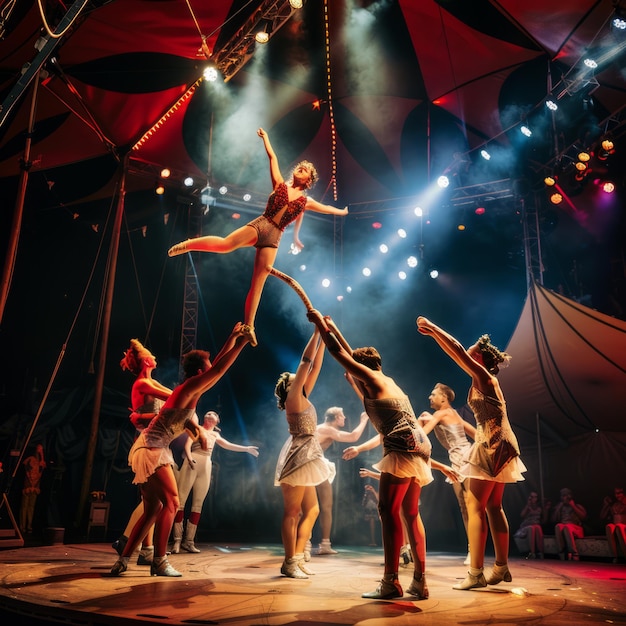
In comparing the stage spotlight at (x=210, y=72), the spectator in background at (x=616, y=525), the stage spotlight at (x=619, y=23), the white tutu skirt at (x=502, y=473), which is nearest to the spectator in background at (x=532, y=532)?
the spectator in background at (x=616, y=525)

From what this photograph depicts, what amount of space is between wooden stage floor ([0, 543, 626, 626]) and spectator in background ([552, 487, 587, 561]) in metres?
2.48

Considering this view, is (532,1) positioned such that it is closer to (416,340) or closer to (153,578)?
(416,340)

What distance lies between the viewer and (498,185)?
30.9 feet

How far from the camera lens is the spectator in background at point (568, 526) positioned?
755cm

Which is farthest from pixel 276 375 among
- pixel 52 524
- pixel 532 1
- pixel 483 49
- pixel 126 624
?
pixel 126 624

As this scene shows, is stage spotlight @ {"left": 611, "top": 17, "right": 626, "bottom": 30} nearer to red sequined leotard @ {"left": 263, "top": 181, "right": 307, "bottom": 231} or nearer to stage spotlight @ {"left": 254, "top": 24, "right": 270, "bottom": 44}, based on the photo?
stage spotlight @ {"left": 254, "top": 24, "right": 270, "bottom": 44}

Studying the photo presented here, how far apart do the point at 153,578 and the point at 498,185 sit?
8025 mm

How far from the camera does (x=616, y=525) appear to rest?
7.22 m

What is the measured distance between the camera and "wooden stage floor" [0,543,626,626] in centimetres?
276

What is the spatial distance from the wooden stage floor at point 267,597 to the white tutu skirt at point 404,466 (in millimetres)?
726

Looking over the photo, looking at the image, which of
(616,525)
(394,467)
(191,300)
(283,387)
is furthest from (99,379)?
(616,525)

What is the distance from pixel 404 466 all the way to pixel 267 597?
3.75 feet

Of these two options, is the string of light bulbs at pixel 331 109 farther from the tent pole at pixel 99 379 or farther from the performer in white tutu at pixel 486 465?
the performer in white tutu at pixel 486 465

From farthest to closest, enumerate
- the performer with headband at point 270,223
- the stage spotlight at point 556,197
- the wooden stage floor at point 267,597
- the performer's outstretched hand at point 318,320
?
the stage spotlight at point 556,197
the performer with headband at point 270,223
the performer's outstretched hand at point 318,320
the wooden stage floor at point 267,597
